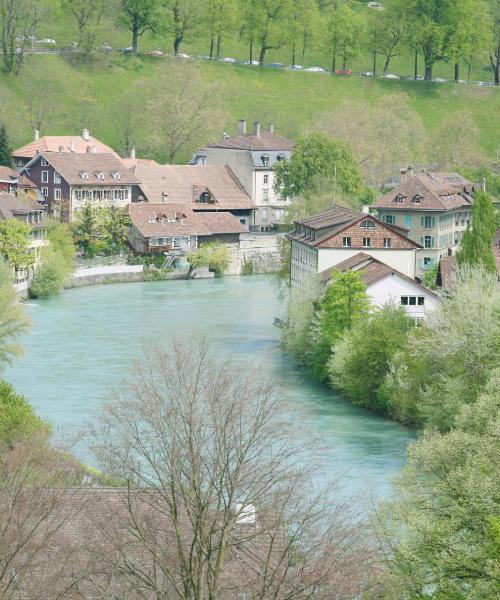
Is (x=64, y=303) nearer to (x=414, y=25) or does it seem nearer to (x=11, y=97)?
(x=11, y=97)

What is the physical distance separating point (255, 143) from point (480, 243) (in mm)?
41036

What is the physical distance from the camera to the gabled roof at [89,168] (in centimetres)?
8262

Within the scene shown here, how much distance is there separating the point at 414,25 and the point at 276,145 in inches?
1181

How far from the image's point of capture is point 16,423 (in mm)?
31828

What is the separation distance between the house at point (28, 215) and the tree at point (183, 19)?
39518 millimetres

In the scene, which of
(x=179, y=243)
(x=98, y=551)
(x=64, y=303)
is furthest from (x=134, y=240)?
(x=98, y=551)

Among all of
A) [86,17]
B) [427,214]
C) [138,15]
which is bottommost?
[427,214]

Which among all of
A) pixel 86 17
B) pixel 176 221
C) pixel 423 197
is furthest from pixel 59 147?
pixel 423 197

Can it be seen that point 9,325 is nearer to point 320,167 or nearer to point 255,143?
point 320,167

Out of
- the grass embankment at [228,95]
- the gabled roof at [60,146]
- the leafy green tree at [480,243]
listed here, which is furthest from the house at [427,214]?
the grass embankment at [228,95]

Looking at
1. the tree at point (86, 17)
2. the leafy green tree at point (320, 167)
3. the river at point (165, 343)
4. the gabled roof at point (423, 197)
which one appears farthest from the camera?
the tree at point (86, 17)

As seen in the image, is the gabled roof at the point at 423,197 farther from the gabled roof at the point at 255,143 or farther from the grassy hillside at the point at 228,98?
the grassy hillside at the point at 228,98

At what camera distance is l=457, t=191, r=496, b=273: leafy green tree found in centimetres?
5125

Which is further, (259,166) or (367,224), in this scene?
(259,166)
